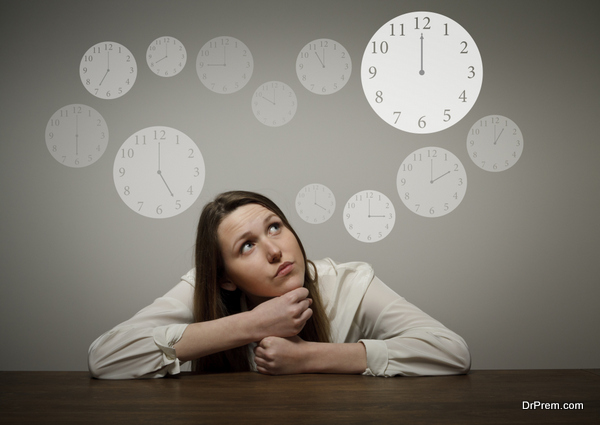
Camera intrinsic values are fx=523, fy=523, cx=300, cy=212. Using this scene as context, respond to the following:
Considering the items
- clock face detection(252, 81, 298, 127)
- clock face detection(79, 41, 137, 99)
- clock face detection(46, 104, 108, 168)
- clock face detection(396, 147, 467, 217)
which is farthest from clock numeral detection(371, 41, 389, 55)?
clock face detection(46, 104, 108, 168)

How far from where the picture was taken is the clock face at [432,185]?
2.83 metres

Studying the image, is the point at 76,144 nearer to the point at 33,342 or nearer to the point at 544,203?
the point at 33,342

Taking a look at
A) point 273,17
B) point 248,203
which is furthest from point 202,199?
point 248,203

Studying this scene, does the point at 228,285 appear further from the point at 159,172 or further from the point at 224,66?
the point at 224,66

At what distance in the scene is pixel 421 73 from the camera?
9.46 ft

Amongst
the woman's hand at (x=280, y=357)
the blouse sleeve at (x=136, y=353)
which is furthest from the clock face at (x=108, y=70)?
the woman's hand at (x=280, y=357)

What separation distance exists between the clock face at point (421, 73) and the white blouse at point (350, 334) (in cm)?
Answer: 152

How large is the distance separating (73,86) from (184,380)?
2.33 m

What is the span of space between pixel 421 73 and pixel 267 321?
2.11 m

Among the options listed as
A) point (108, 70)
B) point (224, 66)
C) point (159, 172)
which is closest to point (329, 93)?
point (224, 66)

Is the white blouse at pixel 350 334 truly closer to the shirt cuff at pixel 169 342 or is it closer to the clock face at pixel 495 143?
the shirt cuff at pixel 169 342

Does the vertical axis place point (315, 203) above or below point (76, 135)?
below

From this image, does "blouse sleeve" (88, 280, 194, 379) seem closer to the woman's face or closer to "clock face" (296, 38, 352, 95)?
the woman's face

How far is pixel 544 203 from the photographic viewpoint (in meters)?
2.85
